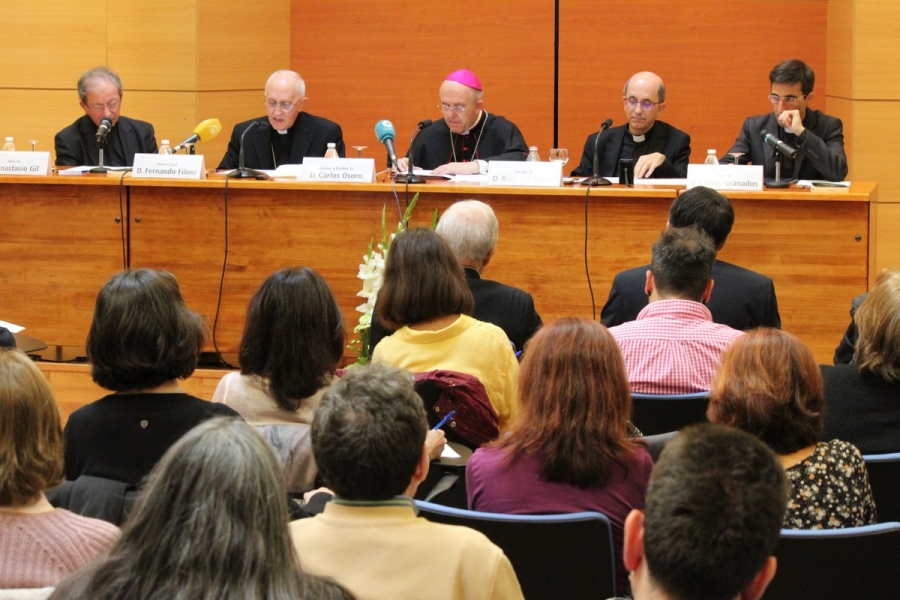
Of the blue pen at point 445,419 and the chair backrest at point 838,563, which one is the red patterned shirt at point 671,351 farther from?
the chair backrest at point 838,563

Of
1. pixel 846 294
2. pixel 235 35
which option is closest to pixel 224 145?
pixel 235 35

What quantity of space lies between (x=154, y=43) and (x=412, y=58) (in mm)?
1723

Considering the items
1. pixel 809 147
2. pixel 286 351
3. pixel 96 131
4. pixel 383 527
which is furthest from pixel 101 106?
pixel 383 527

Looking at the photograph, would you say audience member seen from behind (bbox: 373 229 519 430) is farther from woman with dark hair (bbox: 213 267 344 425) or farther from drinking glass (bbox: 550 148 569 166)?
drinking glass (bbox: 550 148 569 166)

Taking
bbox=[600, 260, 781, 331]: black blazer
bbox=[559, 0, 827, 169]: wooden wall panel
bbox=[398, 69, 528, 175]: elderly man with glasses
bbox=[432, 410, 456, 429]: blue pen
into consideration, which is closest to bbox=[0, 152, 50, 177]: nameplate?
bbox=[398, 69, 528, 175]: elderly man with glasses

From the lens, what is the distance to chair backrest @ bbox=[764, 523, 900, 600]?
1854 mm

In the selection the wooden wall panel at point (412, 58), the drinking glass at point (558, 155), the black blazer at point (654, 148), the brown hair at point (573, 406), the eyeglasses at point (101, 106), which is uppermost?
the wooden wall panel at point (412, 58)

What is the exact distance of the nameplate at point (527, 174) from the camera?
4977mm

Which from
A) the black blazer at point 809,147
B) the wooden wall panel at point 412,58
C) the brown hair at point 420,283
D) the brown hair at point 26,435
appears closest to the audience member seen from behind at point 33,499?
the brown hair at point 26,435

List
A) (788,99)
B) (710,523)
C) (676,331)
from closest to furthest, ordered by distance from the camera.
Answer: (710,523) → (676,331) → (788,99)

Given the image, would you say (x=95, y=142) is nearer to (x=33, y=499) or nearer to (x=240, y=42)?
(x=240, y=42)

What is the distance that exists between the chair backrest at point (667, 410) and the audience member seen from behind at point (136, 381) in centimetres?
103

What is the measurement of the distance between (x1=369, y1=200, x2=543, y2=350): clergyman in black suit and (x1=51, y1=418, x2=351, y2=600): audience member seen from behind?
78.5 inches

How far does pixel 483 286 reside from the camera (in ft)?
11.6
